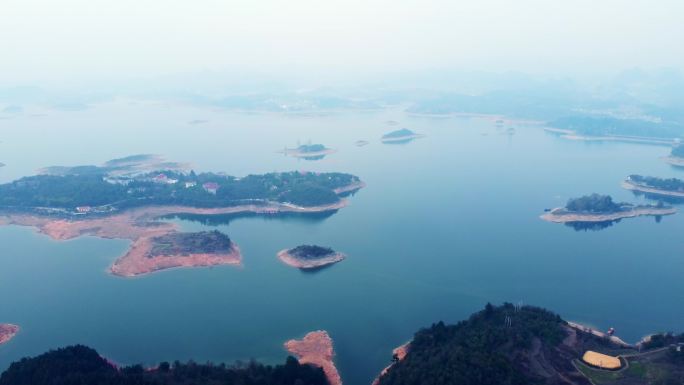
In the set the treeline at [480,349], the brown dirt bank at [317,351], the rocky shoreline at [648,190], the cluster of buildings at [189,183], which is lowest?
the brown dirt bank at [317,351]

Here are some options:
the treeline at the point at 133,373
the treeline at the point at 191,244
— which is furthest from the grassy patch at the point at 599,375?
the treeline at the point at 191,244

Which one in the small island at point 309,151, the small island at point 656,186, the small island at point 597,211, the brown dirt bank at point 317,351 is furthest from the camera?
the small island at point 309,151

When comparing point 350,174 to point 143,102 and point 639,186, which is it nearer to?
point 639,186

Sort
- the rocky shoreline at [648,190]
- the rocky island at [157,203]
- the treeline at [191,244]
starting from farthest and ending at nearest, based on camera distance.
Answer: the rocky shoreline at [648,190]
the rocky island at [157,203]
the treeline at [191,244]

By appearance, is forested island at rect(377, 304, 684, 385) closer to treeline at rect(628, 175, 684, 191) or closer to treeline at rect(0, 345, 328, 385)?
treeline at rect(0, 345, 328, 385)

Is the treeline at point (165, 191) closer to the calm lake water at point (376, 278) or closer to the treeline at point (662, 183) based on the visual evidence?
the calm lake water at point (376, 278)

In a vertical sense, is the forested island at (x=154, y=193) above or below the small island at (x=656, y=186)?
above

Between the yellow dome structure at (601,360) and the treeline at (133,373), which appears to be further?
the yellow dome structure at (601,360)
